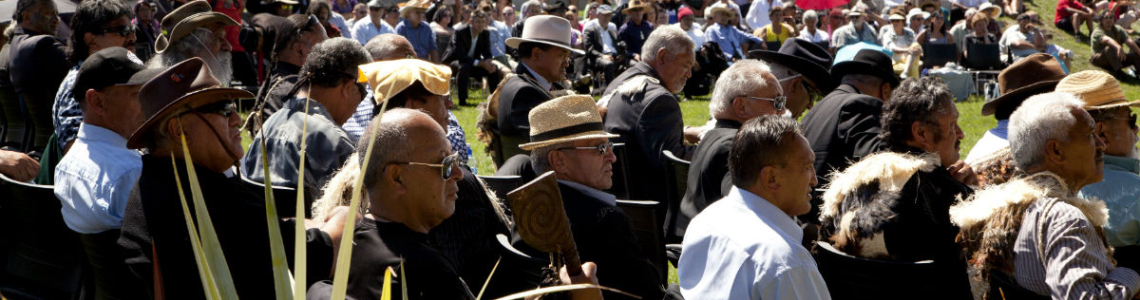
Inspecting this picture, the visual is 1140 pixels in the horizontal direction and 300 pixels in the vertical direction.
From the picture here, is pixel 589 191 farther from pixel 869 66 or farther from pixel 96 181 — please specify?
pixel 869 66

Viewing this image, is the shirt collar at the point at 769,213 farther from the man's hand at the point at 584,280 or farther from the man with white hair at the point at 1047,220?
the man with white hair at the point at 1047,220

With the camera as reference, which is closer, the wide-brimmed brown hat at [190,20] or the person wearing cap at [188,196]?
the person wearing cap at [188,196]

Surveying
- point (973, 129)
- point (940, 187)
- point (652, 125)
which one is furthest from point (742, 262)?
point (973, 129)

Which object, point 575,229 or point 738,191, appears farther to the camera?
point 575,229

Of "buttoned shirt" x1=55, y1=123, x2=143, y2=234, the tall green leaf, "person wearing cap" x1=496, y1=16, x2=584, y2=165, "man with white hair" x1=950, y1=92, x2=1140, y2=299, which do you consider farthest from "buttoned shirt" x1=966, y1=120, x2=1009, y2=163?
the tall green leaf

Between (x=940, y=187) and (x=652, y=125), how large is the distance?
6.77ft

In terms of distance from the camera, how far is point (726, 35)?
18.5m

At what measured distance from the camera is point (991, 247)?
3615mm

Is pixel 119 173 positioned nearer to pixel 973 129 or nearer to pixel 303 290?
pixel 303 290

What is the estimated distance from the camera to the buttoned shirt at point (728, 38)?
18.4 metres

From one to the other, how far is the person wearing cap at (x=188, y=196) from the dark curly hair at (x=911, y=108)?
2363 mm

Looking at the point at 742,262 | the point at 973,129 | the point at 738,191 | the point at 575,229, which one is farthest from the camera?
the point at 973,129

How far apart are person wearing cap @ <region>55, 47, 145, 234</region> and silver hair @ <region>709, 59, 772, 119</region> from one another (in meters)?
2.65

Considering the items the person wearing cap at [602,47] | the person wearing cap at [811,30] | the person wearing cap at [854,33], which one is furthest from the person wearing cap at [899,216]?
the person wearing cap at [854,33]
